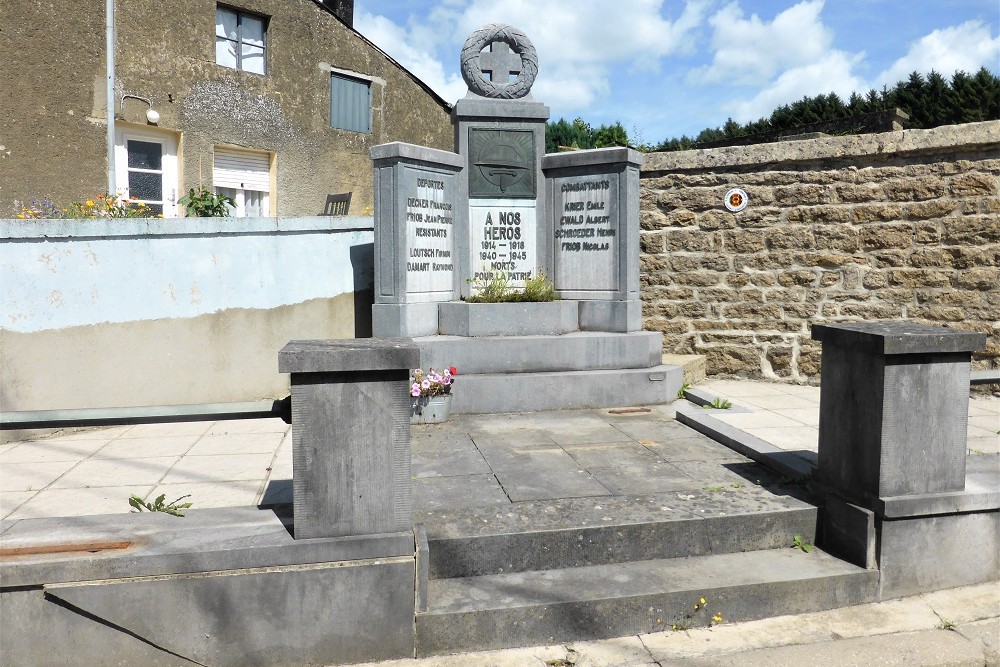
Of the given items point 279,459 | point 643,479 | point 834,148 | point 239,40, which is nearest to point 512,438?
point 643,479

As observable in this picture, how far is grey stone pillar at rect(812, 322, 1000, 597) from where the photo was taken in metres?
3.34

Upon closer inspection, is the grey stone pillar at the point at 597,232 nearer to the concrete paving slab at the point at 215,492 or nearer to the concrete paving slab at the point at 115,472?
the concrete paving slab at the point at 215,492

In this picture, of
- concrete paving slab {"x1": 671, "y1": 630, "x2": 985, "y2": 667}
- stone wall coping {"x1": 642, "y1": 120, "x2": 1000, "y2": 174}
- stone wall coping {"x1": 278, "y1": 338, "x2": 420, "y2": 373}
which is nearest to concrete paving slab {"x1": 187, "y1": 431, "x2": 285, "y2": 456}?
stone wall coping {"x1": 278, "y1": 338, "x2": 420, "y2": 373}

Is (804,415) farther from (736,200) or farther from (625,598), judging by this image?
(625,598)

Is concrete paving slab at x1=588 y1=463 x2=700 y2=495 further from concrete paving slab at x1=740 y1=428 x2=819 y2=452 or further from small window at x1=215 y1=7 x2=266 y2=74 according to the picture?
small window at x1=215 y1=7 x2=266 y2=74

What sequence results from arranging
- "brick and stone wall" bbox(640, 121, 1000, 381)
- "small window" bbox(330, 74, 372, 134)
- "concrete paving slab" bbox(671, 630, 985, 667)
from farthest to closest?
1. "small window" bbox(330, 74, 372, 134)
2. "brick and stone wall" bbox(640, 121, 1000, 381)
3. "concrete paving slab" bbox(671, 630, 985, 667)

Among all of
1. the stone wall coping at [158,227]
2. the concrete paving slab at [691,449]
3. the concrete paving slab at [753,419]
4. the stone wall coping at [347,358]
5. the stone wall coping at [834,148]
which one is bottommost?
the concrete paving slab at [691,449]

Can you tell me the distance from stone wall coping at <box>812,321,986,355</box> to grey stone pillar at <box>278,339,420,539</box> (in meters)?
2.15

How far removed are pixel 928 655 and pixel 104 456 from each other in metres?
5.15

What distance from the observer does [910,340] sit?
3281mm

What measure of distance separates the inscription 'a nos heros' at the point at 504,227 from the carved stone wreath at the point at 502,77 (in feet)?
4.03

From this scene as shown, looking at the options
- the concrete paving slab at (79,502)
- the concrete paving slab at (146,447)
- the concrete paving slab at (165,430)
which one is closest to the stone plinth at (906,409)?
the concrete paving slab at (79,502)

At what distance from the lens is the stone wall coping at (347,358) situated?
269 centimetres

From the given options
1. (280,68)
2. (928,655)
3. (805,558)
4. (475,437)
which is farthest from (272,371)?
(280,68)
